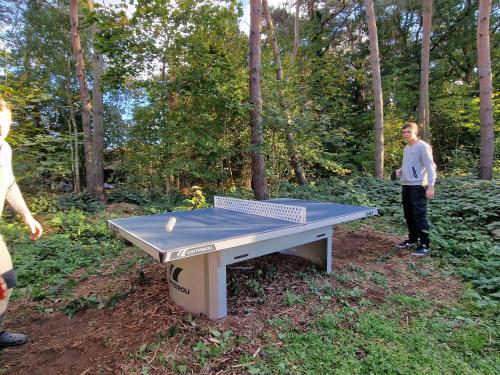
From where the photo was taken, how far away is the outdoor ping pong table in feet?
6.73

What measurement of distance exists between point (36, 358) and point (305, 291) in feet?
6.99

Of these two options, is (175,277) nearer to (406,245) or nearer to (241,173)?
(406,245)

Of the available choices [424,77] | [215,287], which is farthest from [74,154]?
[424,77]

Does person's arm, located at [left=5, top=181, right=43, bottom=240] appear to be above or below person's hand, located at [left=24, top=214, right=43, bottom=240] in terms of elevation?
above

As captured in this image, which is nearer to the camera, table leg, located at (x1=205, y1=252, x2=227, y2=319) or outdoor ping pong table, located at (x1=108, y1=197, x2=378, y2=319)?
outdoor ping pong table, located at (x1=108, y1=197, x2=378, y2=319)

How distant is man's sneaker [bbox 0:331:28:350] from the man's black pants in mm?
4248

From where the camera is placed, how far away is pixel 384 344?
2.12m

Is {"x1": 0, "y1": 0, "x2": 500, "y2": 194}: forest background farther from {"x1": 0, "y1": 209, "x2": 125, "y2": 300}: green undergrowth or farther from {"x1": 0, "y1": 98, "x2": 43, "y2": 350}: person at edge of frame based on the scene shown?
{"x1": 0, "y1": 98, "x2": 43, "y2": 350}: person at edge of frame

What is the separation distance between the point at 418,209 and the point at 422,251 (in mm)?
540

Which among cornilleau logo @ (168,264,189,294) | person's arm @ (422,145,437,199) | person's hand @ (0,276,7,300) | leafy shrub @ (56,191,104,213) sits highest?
person's arm @ (422,145,437,199)

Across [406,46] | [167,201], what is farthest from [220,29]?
[406,46]

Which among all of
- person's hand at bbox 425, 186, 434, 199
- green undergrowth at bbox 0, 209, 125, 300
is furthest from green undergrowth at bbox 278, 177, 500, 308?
green undergrowth at bbox 0, 209, 125, 300

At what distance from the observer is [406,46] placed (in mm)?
15125

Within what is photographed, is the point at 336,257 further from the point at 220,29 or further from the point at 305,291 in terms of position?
the point at 220,29
